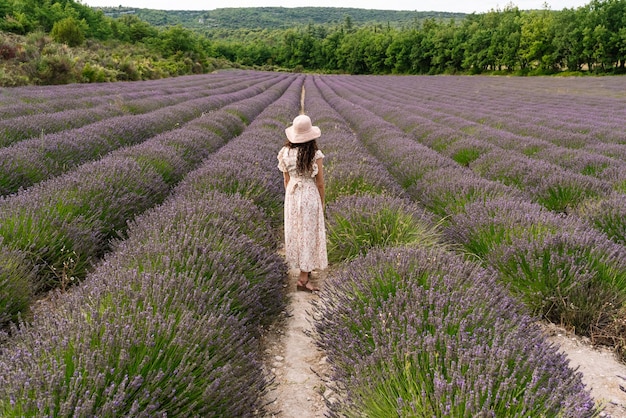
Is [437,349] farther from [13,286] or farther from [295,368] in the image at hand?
[13,286]

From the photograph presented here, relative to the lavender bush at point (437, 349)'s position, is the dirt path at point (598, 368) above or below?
below

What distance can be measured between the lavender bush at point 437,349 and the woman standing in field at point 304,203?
817mm

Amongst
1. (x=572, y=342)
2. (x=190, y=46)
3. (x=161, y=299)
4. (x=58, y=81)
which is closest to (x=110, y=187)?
(x=161, y=299)

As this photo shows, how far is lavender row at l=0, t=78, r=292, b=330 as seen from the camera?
3.05 meters

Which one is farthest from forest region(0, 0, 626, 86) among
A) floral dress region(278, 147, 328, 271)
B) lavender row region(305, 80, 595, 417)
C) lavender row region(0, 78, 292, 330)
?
lavender row region(305, 80, 595, 417)

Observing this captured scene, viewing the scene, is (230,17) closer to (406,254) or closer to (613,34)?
(613,34)

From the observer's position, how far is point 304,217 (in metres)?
3.38

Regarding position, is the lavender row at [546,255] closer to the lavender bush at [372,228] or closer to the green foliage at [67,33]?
the lavender bush at [372,228]

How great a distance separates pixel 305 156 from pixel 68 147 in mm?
4107

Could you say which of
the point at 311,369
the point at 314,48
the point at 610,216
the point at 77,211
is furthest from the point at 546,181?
the point at 314,48

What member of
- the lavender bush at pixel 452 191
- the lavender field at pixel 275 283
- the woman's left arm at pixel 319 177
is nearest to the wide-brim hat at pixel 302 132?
the woman's left arm at pixel 319 177

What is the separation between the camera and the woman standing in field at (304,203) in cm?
338

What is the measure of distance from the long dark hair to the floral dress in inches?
1.2

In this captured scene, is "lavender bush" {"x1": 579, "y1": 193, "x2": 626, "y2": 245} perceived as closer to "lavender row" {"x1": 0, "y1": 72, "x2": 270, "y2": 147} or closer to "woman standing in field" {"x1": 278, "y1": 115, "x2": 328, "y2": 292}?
"woman standing in field" {"x1": 278, "y1": 115, "x2": 328, "y2": 292}
